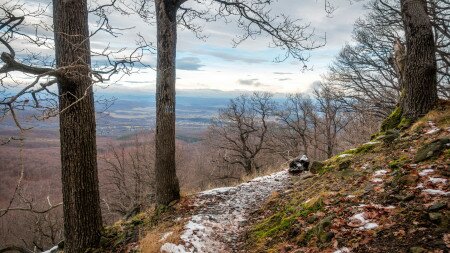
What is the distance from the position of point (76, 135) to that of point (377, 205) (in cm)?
489

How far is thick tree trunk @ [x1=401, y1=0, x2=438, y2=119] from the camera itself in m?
7.54

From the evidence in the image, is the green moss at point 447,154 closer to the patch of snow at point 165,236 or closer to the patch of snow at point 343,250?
the patch of snow at point 343,250

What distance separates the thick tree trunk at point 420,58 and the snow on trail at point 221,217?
445 centimetres

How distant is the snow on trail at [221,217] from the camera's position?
5504 mm

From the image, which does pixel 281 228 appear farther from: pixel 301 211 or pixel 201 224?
pixel 201 224

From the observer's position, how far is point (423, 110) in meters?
7.83

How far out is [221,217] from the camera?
698 centimetres

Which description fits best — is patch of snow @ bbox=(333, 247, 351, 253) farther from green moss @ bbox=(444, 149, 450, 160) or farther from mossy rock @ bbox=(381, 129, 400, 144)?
mossy rock @ bbox=(381, 129, 400, 144)

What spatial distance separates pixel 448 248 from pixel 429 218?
59 cm

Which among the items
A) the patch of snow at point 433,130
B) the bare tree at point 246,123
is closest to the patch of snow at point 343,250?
the patch of snow at point 433,130

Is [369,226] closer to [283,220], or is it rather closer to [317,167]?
[283,220]

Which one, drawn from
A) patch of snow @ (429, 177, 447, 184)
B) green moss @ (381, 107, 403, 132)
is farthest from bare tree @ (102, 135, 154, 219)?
patch of snow @ (429, 177, 447, 184)

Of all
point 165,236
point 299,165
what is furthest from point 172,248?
point 299,165

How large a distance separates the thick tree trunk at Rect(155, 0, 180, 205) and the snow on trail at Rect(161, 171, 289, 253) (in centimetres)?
90
